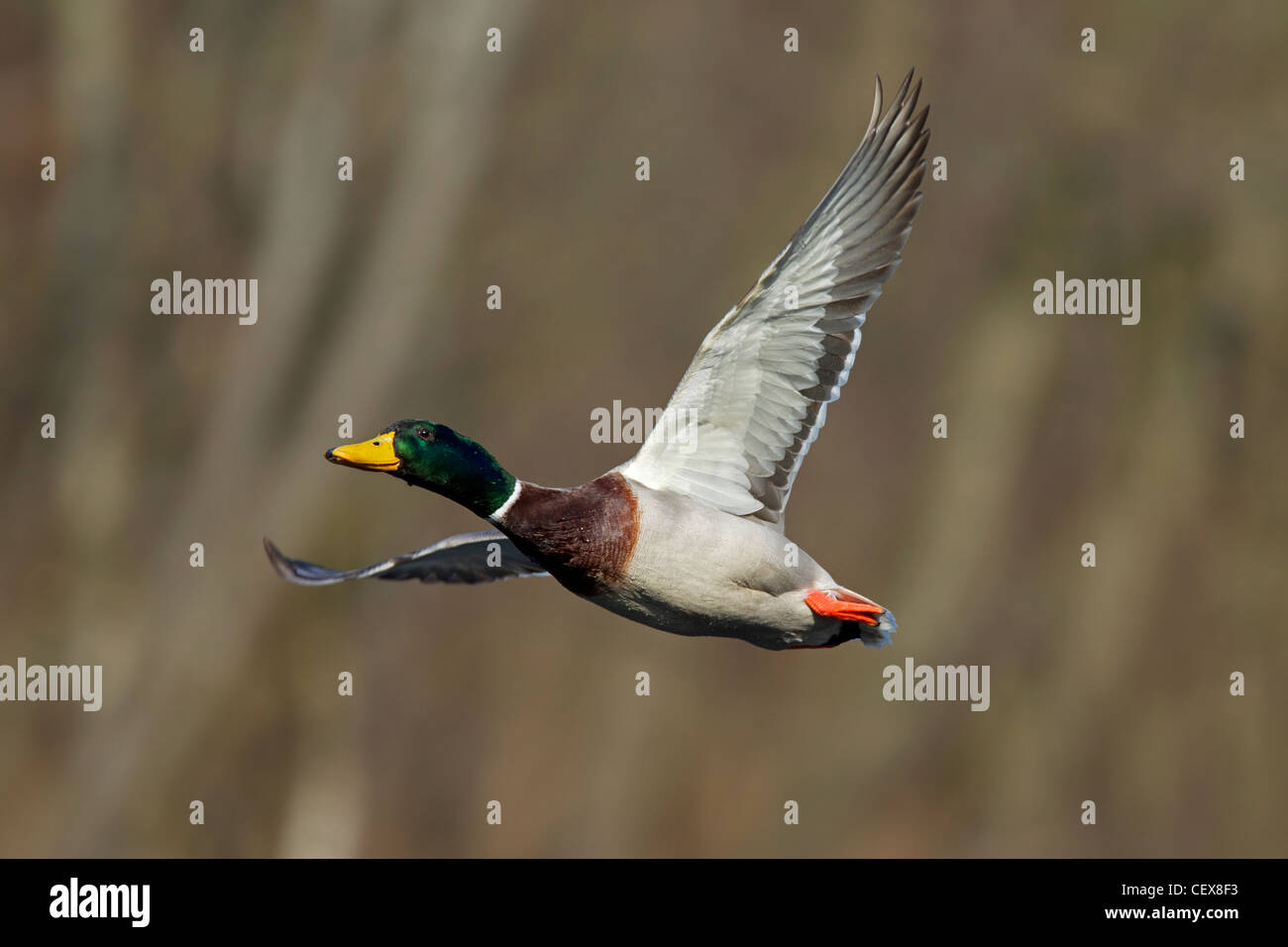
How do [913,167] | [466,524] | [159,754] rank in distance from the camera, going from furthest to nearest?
[159,754]
[466,524]
[913,167]

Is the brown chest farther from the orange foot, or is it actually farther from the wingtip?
the wingtip

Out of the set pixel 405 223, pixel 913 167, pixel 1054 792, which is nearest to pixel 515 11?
pixel 405 223

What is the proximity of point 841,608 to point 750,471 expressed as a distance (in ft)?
1.66

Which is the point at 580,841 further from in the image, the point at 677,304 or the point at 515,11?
the point at 515,11

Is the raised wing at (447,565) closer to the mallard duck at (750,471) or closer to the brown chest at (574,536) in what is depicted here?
the mallard duck at (750,471)

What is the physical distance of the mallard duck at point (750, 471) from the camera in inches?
163

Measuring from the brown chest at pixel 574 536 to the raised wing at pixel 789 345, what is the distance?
346mm

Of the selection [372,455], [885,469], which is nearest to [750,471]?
[372,455]

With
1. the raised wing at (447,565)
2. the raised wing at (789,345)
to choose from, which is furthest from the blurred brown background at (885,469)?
the raised wing at (789,345)

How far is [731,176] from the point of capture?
13.8 m

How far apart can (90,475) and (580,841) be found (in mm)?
6012

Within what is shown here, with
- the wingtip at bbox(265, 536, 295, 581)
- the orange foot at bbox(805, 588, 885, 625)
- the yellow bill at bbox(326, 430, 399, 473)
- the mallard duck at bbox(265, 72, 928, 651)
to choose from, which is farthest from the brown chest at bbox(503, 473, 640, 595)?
the wingtip at bbox(265, 536, 295, 581)

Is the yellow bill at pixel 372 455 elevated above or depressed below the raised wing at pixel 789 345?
below

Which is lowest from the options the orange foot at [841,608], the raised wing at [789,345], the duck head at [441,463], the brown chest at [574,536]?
the orange foot at [841,608]
